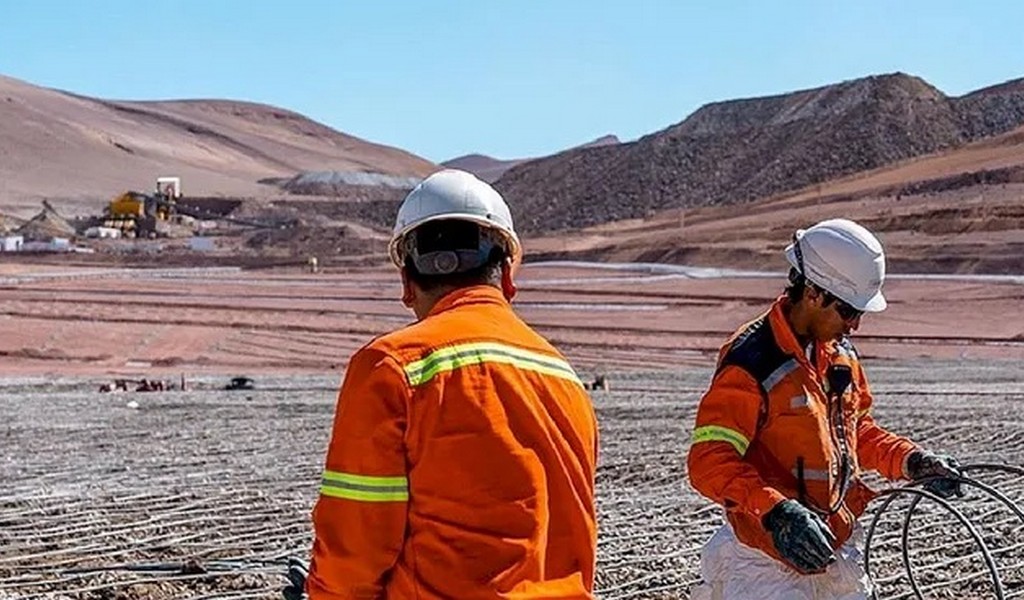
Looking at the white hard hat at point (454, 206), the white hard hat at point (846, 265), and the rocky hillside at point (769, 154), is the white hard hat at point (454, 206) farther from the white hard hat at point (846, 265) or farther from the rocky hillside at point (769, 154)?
the rocky hillside at point (769, 154)

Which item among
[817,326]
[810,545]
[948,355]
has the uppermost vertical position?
[817,326]

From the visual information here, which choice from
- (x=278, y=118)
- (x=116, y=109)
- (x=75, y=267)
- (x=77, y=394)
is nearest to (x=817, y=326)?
(x=77, y=394)

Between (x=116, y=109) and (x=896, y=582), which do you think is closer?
(x=896, y=582)

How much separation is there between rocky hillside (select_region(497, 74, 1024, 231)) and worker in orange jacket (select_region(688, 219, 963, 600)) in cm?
5635

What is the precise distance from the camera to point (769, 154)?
212 ft

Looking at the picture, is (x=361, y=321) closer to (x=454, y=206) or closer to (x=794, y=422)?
(x=794, y=422)

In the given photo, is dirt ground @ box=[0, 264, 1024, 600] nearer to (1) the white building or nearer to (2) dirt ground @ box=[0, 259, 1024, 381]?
(2) dirt ground @ box=[0, 259, 1024, 381]

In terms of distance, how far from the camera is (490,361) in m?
2.19

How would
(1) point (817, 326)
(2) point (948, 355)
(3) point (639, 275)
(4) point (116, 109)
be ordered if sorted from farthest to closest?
(4) point (116, 109) < (3) point (639, 275) < (2) point (948, 355) < (1) point (817, 326)

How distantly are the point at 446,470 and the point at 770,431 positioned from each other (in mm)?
1167

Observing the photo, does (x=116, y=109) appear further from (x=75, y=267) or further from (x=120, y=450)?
(x=120, y=450)

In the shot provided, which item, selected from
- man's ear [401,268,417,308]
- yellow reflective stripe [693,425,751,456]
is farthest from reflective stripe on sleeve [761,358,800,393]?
man's ear [401,268,417,308]

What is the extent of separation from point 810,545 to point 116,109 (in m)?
126

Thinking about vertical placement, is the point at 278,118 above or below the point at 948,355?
above
